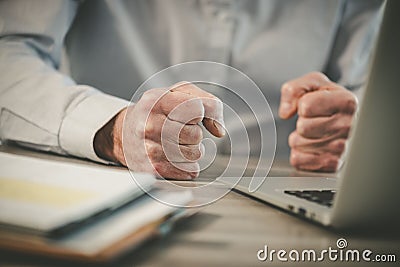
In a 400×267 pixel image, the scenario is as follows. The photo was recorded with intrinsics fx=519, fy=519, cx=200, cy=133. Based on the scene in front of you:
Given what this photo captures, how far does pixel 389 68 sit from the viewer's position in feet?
1.15

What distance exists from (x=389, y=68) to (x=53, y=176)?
248 mm

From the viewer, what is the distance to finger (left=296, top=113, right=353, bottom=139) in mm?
774

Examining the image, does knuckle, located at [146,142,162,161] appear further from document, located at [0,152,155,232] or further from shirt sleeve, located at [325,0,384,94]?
shirt sleeve, located at [325,0,384,94]

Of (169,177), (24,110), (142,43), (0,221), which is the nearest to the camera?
(0,221)

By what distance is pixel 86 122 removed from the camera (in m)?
0.65

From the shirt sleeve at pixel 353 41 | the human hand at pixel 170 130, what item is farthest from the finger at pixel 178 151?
the shirt sleeve at pixel 353 41

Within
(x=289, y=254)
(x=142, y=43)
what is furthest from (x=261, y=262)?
(x=142, y=43)

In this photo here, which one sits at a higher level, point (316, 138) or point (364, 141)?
point (364, 141)

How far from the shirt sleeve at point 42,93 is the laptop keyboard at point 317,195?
26cm

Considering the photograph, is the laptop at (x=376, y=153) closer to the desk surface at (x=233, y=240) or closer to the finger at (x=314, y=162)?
the desk surface at (x=233, y=240)

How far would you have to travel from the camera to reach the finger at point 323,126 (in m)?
0.77

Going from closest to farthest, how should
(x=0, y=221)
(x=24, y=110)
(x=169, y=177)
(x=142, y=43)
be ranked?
1. (x=0, y=221)
2. (x=169, y=177)
3. (x=24, y=110)
4. (x=142, y=43)

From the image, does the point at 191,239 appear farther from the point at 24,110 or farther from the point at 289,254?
the point at 24,110

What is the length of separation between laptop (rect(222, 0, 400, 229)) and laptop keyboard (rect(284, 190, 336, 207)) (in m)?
0.03
